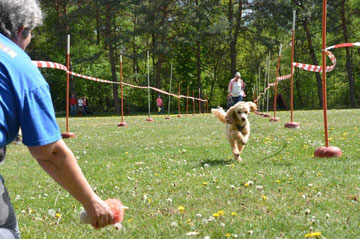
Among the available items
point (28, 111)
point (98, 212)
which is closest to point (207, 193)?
point (98, 212)

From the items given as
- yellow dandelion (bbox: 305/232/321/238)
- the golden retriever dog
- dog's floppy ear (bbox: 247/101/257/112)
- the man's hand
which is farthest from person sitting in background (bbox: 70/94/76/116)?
the man's hand

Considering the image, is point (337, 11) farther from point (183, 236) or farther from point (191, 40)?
point (183, 236)

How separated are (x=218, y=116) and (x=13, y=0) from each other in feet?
20.9

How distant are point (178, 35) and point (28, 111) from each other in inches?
1525

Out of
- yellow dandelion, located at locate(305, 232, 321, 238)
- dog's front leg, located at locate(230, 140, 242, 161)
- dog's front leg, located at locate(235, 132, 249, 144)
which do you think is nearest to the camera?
yellow dandelion, located at locate(305, 232, 321, 238)

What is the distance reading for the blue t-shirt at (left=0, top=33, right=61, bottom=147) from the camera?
1650mm

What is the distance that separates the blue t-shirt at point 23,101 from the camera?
1.65m

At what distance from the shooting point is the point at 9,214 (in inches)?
76.9

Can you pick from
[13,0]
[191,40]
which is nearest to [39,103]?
[13,0]

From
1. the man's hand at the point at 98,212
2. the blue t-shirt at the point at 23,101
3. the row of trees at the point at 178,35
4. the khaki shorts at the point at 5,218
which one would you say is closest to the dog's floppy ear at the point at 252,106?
the man's hand at the point at 98,212

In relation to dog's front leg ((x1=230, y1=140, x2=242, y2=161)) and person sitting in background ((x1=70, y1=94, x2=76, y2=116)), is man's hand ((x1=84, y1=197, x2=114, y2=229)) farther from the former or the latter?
person sitting in background ((x1=70, y1=94, x2=76, y2=116))

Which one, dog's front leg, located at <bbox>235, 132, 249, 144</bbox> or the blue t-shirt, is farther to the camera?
dog's front leg, located at <bbox>235, 132, 249, 144</bbox>

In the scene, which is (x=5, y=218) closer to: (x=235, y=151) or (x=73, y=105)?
(x=235, y=151)

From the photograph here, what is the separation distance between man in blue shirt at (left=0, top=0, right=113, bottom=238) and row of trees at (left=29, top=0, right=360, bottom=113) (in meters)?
32.8
